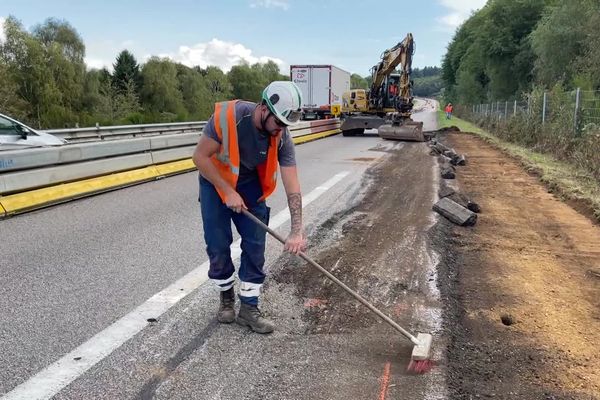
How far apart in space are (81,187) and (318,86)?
2264 cm

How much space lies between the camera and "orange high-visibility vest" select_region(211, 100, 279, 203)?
3.15 metres

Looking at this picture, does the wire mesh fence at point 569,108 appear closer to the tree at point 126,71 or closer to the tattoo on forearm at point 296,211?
the tattoo on forearm at point 296,211

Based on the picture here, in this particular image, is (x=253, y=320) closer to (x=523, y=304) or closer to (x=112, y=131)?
(x=523, y=304)

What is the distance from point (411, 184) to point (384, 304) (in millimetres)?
5680

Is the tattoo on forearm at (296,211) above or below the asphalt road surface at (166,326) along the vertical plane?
above

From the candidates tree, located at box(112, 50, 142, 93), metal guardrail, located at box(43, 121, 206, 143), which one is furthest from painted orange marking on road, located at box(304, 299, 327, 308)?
tree, located at box(112, 50, 142, 93)

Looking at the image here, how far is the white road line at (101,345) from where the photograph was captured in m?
2.62

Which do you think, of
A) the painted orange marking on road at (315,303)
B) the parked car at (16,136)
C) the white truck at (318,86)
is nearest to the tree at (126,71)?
the white truck at (318,86)

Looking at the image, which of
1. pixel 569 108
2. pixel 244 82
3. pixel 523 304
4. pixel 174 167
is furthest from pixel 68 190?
pixel 244 82

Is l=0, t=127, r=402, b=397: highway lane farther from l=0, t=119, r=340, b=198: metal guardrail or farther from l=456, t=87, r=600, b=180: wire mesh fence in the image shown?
l=456, t=87, r=600, b=180: wire mesh fence

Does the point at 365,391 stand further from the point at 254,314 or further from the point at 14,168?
the point at 14,168

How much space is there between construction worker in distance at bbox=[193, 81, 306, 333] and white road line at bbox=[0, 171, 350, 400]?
52cm

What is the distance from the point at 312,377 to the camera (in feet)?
9.16

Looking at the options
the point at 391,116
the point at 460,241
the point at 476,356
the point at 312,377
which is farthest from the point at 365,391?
the point at 391,116
